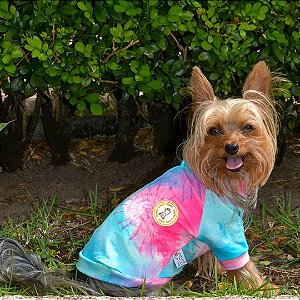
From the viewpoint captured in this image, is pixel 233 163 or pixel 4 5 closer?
pixel 233 163

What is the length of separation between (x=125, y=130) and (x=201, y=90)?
6.07ft

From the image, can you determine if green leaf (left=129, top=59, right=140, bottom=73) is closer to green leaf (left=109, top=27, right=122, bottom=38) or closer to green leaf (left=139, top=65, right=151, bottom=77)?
green leaf (left=139, top=65, right=151, bottom=77)

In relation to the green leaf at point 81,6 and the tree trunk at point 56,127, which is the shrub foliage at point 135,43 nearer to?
the green leaf at point 81,6

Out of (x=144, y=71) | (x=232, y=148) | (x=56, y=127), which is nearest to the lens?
(x=232, y=148)

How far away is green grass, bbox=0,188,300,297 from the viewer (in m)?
4.54

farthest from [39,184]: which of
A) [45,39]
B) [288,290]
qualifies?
[288,290]

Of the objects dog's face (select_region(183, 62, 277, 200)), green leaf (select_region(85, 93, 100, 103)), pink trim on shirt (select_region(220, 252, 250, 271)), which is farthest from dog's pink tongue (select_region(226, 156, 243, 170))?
green leaf (select_region(85, 93, 100, 103))

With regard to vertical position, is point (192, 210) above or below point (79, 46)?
below

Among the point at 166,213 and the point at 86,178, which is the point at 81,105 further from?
the point at 166,213

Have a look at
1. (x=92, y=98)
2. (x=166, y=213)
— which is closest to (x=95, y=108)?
(x=92, y=98)

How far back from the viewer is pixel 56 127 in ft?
18.8

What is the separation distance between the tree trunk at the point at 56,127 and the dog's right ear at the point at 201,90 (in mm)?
1765

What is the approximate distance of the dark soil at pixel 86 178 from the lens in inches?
211

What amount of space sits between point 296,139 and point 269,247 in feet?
5.88
